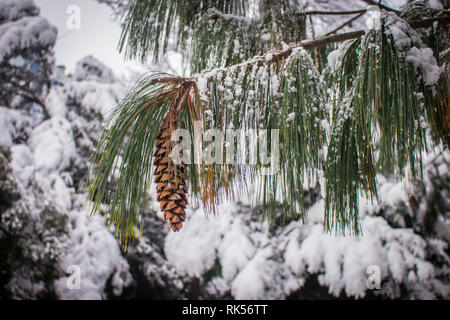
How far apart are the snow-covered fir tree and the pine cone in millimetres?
42

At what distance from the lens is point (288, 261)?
2260mm

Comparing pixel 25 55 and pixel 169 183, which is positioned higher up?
pixel 25 55

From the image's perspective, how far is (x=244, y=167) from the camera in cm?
54

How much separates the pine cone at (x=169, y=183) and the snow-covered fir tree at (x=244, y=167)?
42 millimetres

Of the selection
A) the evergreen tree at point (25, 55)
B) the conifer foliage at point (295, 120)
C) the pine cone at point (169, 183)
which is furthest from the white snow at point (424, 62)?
the evergreen tree at point (25, 55)

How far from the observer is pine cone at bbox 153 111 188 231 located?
0.46 m

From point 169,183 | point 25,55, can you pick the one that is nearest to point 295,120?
point 169,183

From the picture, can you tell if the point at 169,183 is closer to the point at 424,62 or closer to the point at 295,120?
the point at 295,120

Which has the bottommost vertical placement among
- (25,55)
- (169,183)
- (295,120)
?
(169,183)

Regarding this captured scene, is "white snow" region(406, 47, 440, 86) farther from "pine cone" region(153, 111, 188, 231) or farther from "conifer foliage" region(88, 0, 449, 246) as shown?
"pine cone" region(153, 111, 188, 231)

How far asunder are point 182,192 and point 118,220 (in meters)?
0.12

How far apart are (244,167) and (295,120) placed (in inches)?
5.0
